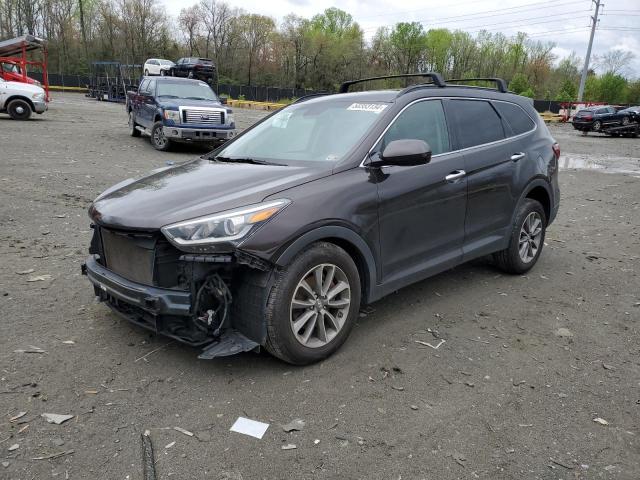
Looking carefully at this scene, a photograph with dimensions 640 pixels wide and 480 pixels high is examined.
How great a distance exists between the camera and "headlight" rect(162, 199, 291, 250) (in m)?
3.03

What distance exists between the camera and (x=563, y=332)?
163 inches

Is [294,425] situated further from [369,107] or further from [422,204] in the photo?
[369,107]

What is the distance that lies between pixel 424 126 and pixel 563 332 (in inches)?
76.6

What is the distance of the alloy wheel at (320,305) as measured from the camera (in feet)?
11.0

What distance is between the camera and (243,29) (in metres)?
74.2

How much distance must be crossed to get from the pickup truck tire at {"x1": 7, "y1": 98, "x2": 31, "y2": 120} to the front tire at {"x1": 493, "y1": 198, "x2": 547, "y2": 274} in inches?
701

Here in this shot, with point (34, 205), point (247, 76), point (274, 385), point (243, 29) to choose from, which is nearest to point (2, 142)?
point (34, 205)

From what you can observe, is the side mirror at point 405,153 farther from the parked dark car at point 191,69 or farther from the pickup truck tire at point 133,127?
the parked dark car at point 191,69

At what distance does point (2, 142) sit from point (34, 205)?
679cm

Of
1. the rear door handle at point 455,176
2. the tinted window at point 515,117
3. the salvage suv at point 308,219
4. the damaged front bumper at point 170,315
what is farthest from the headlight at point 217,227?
the tinted window at point 515,117

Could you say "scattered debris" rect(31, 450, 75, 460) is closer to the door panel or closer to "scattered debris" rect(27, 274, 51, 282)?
the door panel

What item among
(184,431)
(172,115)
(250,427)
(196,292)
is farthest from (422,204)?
(172,115)

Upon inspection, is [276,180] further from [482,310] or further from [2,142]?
[2,142]

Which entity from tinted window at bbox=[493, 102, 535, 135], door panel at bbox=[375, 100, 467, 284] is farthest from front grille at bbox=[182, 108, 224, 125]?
door panel at bbox=[375, 100, 467, 284]
